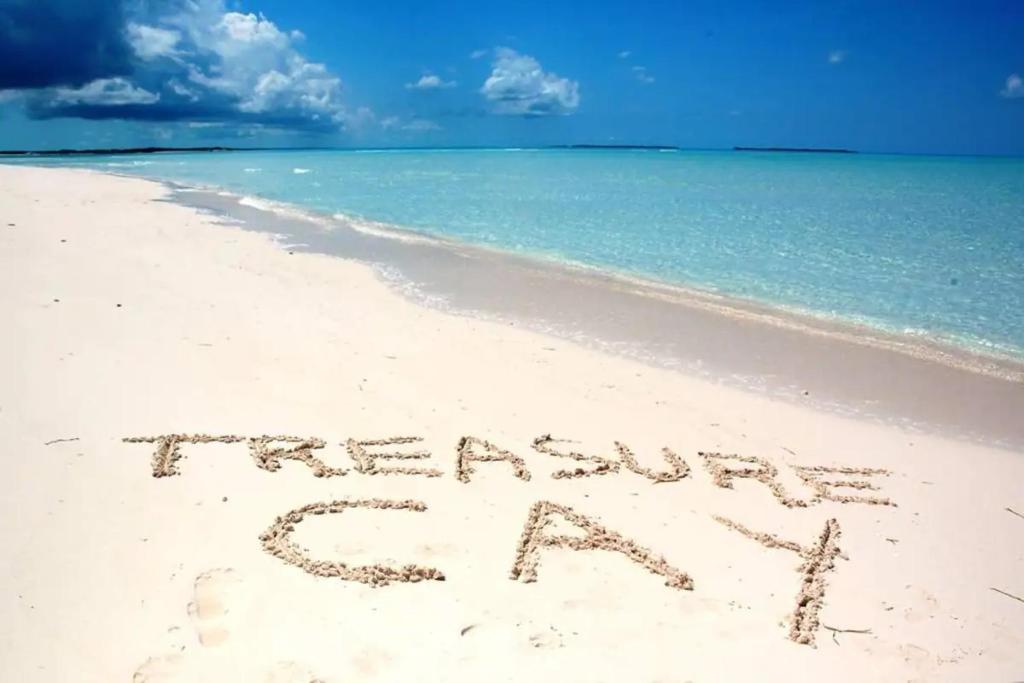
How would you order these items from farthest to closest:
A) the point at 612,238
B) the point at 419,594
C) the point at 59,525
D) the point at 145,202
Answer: the point at 145,202 < the point at 612,238 < the point at 59,525 < the point at 419,594

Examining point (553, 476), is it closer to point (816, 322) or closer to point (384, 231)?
point (816, 322)

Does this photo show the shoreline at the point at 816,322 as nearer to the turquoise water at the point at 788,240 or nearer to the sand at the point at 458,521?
the turquoise water at the point at 788,240

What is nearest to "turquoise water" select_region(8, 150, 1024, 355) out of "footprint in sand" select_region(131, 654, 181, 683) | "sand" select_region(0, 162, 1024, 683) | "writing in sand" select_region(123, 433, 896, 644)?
"sand" select_region(0, 162, 1024, 683)

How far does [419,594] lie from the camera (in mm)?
3201

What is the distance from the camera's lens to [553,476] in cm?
451

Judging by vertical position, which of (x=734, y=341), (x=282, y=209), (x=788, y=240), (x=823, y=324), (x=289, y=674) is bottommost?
(x=289, y=674)

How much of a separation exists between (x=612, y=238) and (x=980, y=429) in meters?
10.6

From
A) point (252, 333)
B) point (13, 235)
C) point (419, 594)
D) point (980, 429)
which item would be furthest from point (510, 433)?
point (13, 235)

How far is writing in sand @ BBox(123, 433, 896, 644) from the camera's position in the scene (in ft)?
11.1

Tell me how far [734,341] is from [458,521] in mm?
5169

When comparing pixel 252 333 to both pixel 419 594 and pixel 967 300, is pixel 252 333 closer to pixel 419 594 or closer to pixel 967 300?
pixel 419 594

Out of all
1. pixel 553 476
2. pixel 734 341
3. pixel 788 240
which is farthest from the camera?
pixel 788 240

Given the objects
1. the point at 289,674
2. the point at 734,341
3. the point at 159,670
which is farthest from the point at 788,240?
the point at 159,670

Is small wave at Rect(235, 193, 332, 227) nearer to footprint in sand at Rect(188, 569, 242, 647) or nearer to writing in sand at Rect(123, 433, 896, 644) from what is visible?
writing in sand at Rect(123, 433, 896, 644)
